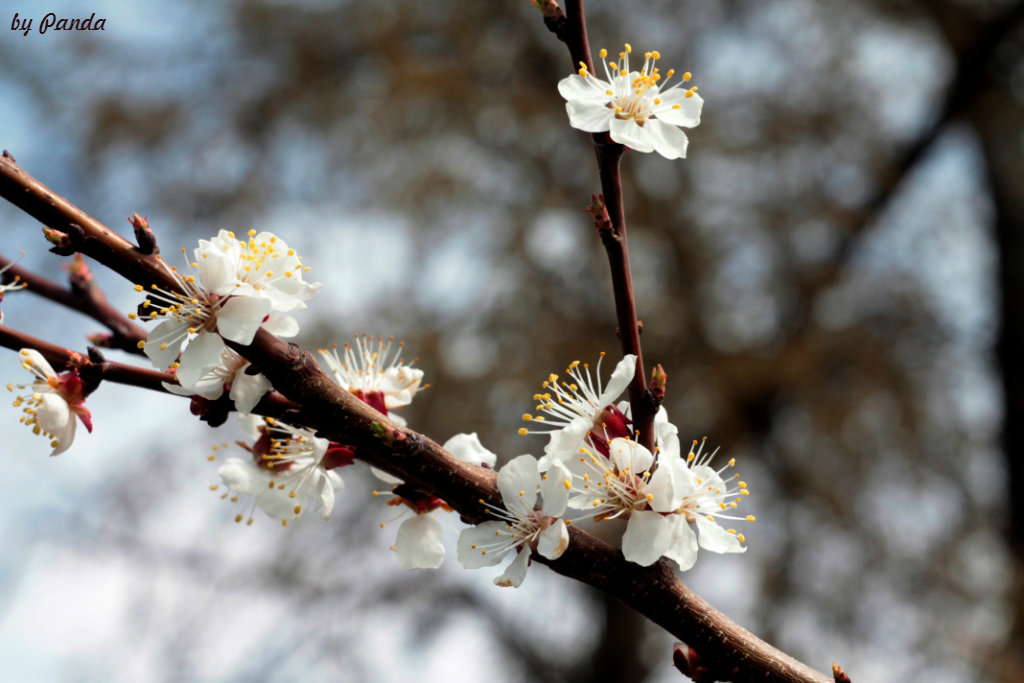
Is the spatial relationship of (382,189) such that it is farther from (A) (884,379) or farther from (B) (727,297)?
(A) (884,379)

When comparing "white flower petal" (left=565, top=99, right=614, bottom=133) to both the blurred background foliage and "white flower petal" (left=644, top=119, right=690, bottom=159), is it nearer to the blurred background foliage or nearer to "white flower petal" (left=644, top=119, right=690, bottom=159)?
"white flower petal" (left=644, top=119, right=690, bottom=159)

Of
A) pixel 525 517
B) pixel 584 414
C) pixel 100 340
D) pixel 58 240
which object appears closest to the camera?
pixel 58 240

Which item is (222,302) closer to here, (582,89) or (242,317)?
(242,317)

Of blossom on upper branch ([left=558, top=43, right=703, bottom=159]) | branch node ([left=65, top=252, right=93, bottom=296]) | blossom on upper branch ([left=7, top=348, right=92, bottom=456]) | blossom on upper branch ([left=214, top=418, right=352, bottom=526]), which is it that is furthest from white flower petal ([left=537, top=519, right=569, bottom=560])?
branch node ([left=65, top=252, right=93, bottom=296])

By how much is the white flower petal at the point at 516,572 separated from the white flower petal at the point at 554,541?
0.03 m

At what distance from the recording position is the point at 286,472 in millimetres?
799

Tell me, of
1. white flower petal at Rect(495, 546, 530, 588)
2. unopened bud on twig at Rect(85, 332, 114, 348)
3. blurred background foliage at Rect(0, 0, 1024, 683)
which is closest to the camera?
white flower petal at Rect(495, 546, 530, 588)

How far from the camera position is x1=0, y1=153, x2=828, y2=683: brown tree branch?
579 millimetres

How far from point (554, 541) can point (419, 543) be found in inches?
8.2

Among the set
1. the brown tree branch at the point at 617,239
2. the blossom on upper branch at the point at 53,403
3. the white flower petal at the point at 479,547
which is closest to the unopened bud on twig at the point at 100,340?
the blossom on upper branch at the point at 53,403

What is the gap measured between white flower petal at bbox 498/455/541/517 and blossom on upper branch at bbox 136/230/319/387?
0.21 m

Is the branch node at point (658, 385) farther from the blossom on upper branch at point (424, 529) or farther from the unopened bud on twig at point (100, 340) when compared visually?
the unopened bud on twig at point (100, 340)

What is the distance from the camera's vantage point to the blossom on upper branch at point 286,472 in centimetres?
75

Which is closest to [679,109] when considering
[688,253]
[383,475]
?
[383,475]
